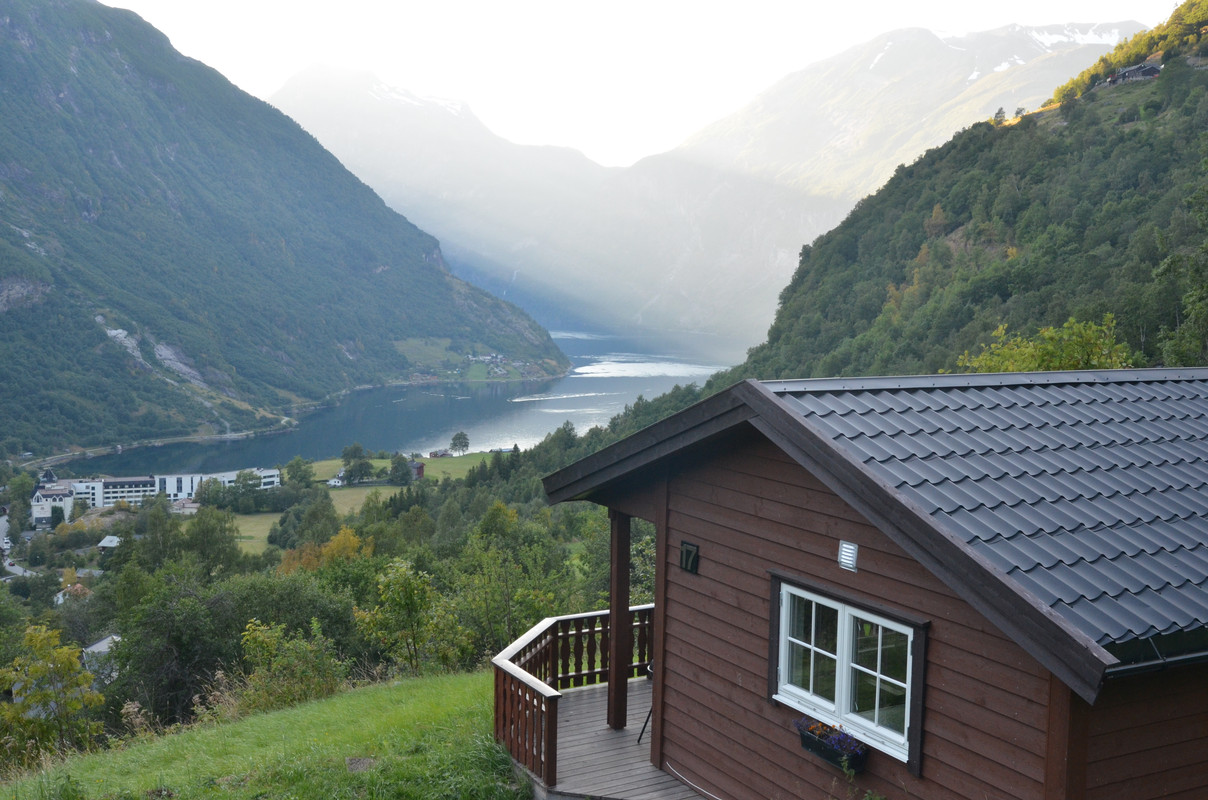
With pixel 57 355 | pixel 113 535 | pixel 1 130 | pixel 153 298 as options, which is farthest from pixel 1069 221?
pixel 1 130

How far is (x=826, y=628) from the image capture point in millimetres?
5414

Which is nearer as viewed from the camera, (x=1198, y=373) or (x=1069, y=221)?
(x=1198, y=373)

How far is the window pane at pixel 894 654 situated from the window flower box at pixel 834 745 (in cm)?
46

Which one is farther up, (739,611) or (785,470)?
(785,470)

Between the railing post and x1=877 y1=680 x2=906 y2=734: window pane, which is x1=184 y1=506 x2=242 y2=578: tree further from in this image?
x1=877 y1=680 x2=906 y2=734: window pane

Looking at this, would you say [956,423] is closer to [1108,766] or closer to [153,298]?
[1108,766]

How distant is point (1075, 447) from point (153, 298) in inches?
7938

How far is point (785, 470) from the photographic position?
5.73m

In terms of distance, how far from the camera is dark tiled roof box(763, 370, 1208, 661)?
4027 millimetres

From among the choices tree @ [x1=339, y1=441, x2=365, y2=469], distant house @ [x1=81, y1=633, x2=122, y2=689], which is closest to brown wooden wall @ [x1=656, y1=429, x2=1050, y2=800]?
distant house @ [x1=81, y1=633, x2=122, y2=689]

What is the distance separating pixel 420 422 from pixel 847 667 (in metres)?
147

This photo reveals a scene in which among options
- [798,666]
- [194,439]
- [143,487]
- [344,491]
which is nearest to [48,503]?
[143,487]

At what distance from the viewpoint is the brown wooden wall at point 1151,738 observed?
4.17 metres

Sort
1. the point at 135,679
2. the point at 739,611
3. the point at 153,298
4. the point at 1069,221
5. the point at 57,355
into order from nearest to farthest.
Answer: the point at 739,611 < the point at 135,679 < the point at 1069,221 < the point at 57,355 < the point at 153,298
